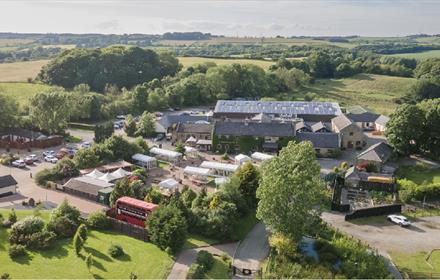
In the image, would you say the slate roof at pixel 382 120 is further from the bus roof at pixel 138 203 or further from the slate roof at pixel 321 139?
the bus roof at pixel 138 203

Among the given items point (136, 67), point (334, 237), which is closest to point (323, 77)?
point (136, 67)

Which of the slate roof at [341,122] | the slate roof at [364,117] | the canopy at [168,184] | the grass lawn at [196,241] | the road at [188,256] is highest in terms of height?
the slate roof at [341,122]

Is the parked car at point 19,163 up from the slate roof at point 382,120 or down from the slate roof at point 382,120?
down

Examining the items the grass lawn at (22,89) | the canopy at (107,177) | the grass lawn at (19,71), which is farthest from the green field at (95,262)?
the grass lawn at (19,71)

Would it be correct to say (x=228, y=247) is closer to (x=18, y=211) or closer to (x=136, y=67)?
(x=18, y=211)

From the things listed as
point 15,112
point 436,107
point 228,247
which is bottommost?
point 228,247

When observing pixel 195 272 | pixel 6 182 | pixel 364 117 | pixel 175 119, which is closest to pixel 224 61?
pixel 364 117

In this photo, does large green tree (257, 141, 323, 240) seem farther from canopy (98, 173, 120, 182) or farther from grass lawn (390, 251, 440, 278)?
canopy (98, 173, 120, 182)

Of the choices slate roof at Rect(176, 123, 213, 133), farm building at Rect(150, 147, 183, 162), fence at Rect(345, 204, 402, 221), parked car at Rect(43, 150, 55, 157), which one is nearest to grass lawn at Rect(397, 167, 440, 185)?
fence at Rect(345, 204, 402, 221)
